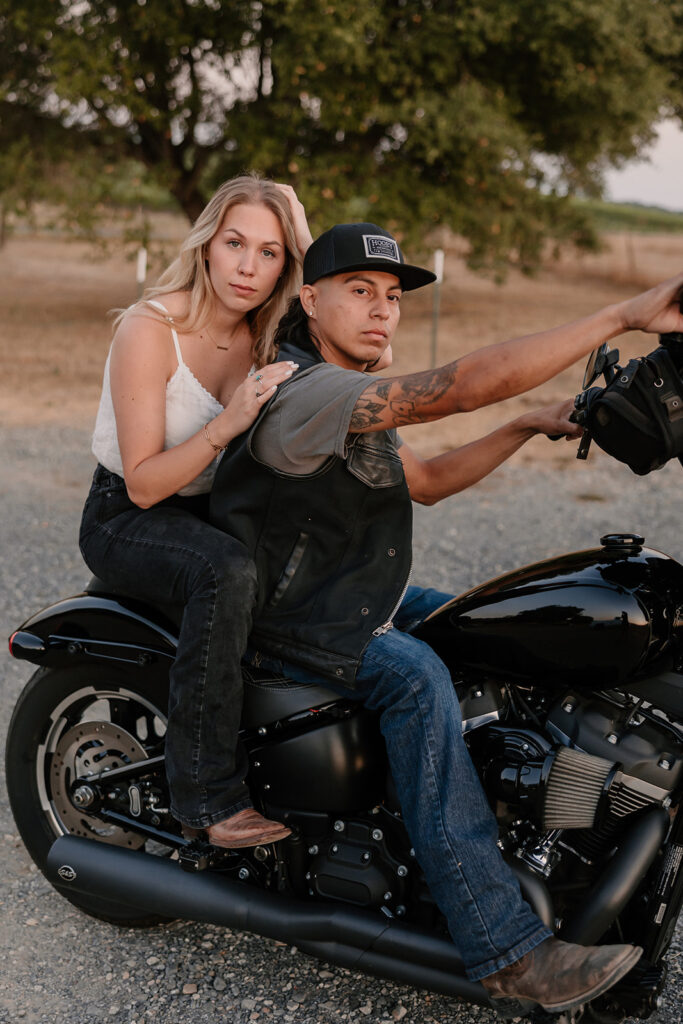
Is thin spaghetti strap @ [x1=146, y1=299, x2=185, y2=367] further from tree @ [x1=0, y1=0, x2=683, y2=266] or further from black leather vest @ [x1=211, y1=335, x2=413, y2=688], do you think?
tree @ [x1=0, y1=0, x2=683, y2=266]

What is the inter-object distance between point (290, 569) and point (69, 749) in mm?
1043

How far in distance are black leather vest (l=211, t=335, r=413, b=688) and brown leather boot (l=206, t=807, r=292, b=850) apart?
0.42 metres

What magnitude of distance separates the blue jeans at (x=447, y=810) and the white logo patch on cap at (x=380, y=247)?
95 centimetres

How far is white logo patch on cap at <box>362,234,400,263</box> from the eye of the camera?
2.56 m

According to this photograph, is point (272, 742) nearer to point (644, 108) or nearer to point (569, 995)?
point (569, 995)

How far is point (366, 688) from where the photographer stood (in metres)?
A: 2.57

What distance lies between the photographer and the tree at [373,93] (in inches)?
546

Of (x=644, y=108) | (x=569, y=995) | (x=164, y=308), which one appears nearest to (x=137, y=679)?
(x=164, y=308)

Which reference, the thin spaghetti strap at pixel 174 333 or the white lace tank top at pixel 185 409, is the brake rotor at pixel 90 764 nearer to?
the white lace tank top at pixel 185 409

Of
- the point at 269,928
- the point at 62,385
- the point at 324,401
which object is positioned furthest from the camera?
the point at 62,385

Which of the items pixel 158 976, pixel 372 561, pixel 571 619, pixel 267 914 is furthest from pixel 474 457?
pixel 158 976

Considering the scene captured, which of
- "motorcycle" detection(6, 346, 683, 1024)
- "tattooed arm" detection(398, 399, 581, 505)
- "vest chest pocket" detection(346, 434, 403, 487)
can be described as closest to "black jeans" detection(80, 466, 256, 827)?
"motorcycle" detection(6, 346, 683, 1024)

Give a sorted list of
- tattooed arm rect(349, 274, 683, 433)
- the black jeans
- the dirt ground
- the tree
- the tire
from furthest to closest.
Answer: the tree, the dirt ground, the tire, the black jeans, tattooed arm rect(349, 274, 683, 433)

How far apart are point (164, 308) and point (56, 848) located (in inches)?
60.5
